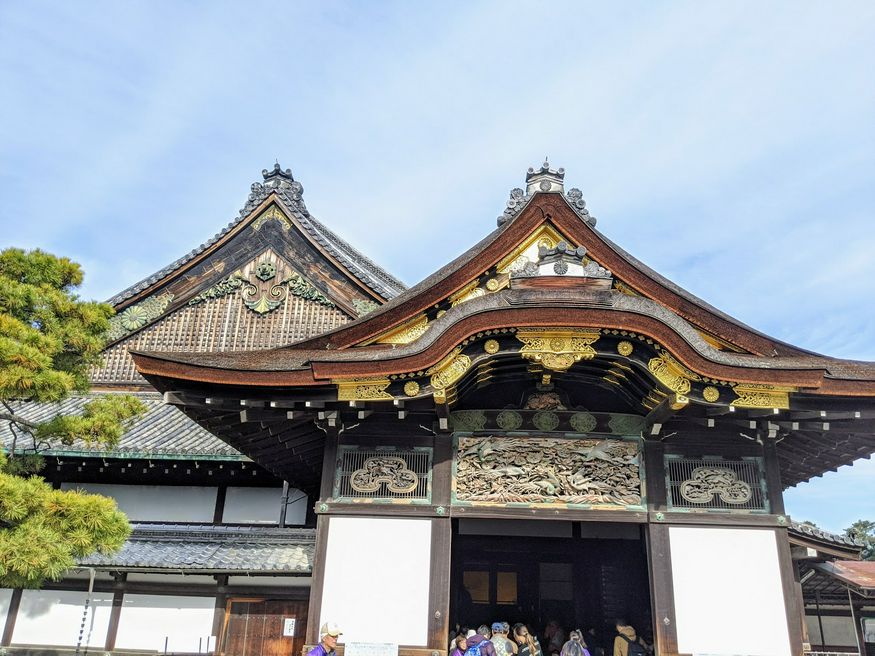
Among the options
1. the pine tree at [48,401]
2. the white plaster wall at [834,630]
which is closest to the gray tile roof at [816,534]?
the white plaster wall at [834,630]

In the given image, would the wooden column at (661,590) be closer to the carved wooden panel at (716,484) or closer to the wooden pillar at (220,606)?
the carved wooden panel at (716,484)

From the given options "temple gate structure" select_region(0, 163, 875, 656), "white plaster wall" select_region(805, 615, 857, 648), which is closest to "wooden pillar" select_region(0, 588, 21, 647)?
"temple gate structure" select_region(0, 163, 875, 656)

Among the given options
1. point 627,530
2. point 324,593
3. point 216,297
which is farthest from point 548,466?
point 216,297

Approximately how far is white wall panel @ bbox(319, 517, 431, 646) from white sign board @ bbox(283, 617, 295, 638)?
142 inches

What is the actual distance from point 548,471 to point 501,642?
2.80 metres

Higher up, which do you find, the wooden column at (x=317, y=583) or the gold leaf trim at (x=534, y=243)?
the gold leaf trim at (x=534, y=243)

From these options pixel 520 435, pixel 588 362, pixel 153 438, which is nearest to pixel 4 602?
pixel 153 438

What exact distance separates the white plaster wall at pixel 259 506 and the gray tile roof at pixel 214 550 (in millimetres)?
198

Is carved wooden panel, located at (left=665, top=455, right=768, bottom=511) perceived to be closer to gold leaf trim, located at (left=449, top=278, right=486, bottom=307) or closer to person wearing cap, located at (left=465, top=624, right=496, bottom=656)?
person wearing cap, located at (left=465, top=624, right=496, bottom=656)

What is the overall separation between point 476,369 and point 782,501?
4147 millimetres

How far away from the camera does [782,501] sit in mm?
9062

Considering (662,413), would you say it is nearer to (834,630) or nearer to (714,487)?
(714,487)

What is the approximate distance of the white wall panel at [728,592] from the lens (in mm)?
8484

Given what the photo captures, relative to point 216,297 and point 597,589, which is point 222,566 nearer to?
point 597,589
